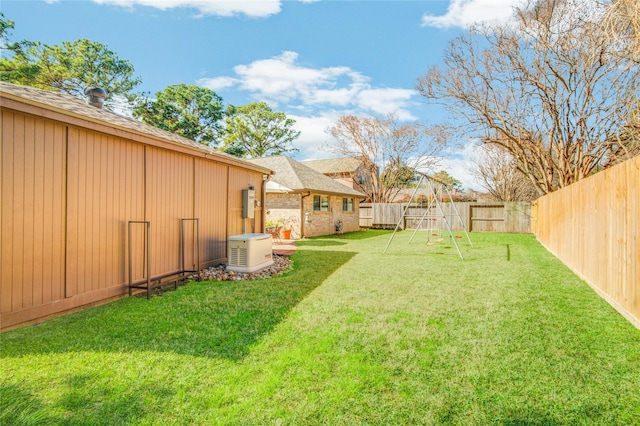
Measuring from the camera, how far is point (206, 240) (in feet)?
21.7

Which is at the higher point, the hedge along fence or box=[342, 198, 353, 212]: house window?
box=[342, 198, 353, 212]: house window

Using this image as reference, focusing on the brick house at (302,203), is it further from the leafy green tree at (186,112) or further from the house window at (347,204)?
the leafy green tree at (186,112)

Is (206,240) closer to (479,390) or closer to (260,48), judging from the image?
(479,390)

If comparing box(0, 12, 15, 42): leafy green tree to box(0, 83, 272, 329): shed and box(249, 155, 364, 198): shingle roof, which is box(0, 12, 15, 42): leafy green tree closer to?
box(249, 155, 364, 198): shingle roof

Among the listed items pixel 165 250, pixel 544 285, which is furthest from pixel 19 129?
pixel 544 285

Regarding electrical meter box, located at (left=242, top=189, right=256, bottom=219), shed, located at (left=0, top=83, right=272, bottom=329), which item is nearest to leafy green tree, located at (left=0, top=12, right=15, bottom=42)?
shed, located at (left=0, top=83, right=272, bottom=329)

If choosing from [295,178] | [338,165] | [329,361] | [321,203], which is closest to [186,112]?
[338,165]

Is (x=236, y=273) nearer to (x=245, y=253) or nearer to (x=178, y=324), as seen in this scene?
(x=245, y=253)

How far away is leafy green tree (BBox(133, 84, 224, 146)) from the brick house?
13658 millimetres

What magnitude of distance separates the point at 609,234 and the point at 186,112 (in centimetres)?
2849

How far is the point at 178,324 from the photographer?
11.6 ft

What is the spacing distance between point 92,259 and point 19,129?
1.74 meters

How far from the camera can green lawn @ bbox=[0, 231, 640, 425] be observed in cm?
202

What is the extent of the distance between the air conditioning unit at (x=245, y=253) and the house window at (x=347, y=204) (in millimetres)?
10652
